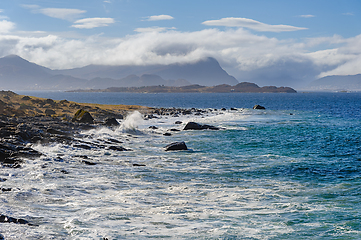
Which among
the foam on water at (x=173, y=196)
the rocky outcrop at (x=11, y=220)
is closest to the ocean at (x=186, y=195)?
the foam on water at (x=173, y=196)

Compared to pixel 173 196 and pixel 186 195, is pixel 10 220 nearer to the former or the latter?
pixel 173 196

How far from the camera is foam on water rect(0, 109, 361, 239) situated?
40.0 feet

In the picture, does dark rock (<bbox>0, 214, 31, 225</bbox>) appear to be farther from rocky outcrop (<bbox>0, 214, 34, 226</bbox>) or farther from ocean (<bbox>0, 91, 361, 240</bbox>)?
ocean (<bbox>0, 91, 361, 240</bbox>)

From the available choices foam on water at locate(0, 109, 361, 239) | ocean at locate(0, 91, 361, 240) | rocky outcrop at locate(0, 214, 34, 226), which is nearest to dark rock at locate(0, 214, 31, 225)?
rocky outcrop at locate(0, 214, 34, 226)

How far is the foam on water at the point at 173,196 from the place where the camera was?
12180mm

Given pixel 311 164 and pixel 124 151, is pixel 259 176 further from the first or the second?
pixel 124 151

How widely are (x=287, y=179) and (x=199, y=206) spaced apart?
7.99m

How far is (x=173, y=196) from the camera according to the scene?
1639 centimetres

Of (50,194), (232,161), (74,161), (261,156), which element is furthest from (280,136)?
(50,194)

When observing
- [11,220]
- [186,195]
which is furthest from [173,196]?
[11,220]

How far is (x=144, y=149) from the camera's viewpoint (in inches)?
1232

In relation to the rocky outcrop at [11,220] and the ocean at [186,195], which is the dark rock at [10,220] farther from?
the ocean at [186,195]

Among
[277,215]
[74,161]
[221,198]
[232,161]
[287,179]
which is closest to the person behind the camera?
[277,215]

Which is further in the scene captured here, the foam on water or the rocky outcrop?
the foam on water
